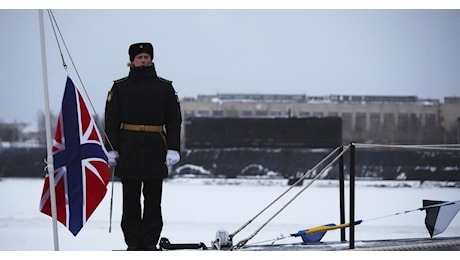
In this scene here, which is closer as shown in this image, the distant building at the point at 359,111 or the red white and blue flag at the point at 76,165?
the red white and blue flag at the point at 76,165

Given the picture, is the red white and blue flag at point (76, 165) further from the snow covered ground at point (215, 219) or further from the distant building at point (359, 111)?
the distant building at point (359, 111)

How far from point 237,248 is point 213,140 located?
57.3ft

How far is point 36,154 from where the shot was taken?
25.1 meters

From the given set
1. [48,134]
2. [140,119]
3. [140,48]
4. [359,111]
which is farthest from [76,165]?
[359,111]

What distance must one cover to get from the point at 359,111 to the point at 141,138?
28.5 meters

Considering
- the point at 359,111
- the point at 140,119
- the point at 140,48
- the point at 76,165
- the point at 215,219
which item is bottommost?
the point at 215,219

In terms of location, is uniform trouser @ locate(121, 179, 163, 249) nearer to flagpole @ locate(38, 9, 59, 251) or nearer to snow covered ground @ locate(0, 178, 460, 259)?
flagpole @ locate(38, 9, 59, 251)

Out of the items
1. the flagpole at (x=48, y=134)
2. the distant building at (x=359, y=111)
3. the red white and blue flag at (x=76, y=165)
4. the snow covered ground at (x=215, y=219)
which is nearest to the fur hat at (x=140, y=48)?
the red white and blue flag at (x=76, y=165)

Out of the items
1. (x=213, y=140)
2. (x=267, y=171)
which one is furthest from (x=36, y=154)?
(x=267, y=171)

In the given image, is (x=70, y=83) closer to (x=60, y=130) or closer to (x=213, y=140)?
(x=60, y=130)

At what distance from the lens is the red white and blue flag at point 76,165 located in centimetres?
380

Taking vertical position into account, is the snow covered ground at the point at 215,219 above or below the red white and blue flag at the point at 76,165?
below

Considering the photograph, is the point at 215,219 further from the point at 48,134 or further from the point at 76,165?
the point at 48,134

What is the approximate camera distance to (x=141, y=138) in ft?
12.7
